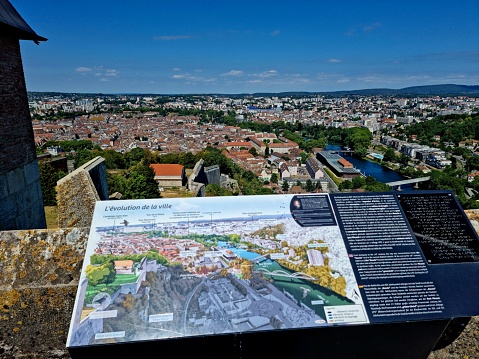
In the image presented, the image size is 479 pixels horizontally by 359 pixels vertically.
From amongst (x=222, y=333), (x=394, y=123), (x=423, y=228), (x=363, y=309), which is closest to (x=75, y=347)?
(x=222, y=333)

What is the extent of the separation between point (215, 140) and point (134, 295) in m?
70.3

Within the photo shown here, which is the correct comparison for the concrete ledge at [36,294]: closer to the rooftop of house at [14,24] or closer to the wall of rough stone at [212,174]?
the rooftop of house at [14,24]

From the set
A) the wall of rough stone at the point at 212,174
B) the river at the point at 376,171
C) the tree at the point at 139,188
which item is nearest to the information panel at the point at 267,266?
the tree at the point at 139,188

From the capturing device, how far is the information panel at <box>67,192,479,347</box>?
199 cm

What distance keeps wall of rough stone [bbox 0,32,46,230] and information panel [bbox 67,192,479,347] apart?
2356 millimetres

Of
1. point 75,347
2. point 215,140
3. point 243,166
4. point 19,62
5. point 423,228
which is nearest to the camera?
point 75,347

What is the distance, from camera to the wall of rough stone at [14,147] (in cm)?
397

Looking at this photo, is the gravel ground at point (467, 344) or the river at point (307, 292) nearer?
the river at point (307, 292)

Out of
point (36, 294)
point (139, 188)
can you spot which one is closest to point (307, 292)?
point (36, 294)

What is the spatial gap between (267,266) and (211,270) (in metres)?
0.33

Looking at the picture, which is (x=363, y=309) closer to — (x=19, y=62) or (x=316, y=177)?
(x=19, y=62)

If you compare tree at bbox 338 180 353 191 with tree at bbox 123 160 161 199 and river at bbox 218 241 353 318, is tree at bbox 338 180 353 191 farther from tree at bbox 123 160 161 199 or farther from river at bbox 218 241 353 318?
river at bbox 218 241 353 318

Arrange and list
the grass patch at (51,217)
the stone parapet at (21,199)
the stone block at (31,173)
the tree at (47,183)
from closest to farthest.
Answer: the stone parapet at (21,199) < the stone block at (31,173) < the grass patch at (51,217) < the tree at (47,183)

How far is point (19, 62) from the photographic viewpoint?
14.2 ft
